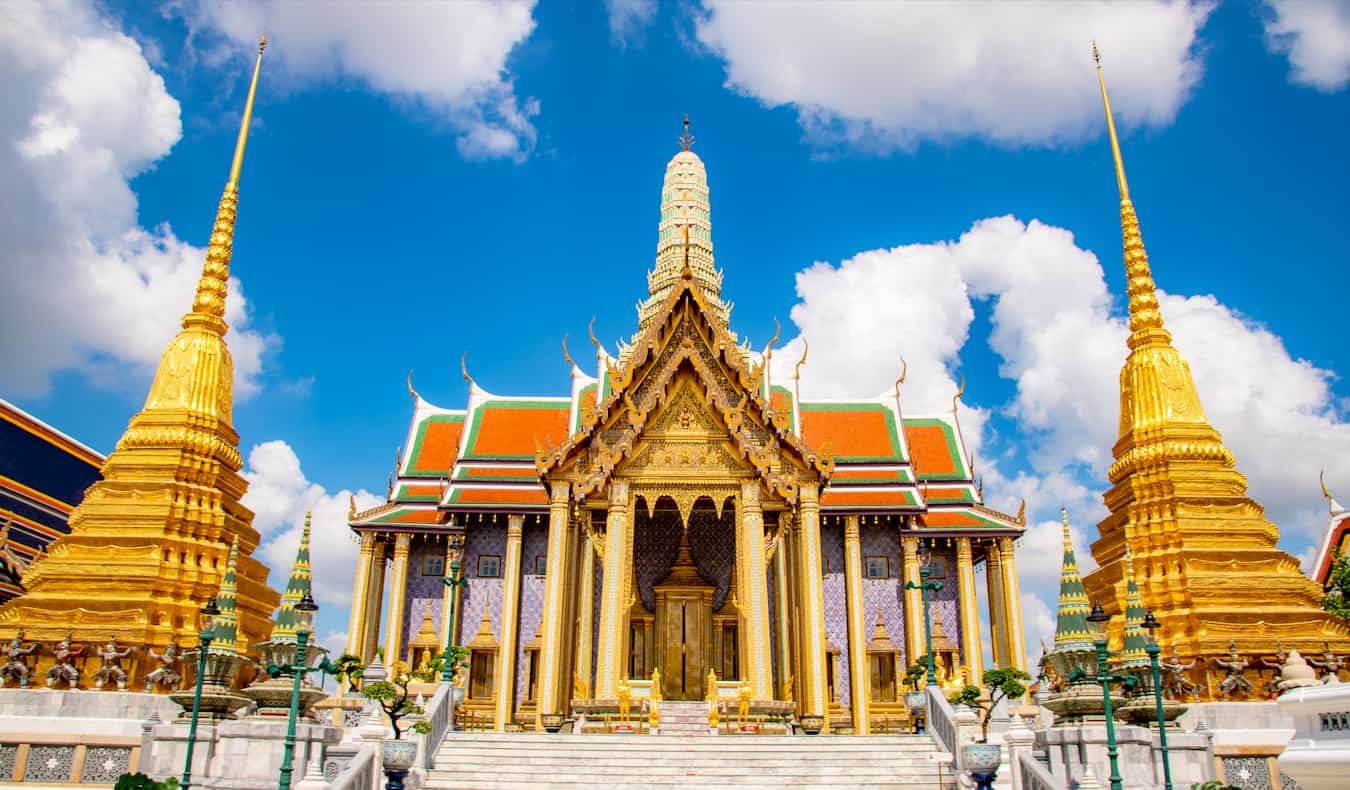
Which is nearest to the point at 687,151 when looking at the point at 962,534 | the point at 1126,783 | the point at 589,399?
the point at 589,399

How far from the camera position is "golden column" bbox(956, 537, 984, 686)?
22594mm

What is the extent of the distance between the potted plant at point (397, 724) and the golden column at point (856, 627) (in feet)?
32.4

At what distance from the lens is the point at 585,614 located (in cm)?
1866

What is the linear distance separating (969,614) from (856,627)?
10.6 ft

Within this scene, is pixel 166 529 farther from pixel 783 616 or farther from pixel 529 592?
pixel 783 616

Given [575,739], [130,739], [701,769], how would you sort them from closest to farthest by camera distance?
[701,769]
[575,739]
[130,739]

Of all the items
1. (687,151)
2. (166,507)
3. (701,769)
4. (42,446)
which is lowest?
(701,769)

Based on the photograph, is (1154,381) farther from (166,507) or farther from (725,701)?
(166,507)

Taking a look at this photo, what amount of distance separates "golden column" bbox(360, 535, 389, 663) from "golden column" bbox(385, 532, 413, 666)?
1.97 ft

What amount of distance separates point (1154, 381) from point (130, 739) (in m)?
23.3

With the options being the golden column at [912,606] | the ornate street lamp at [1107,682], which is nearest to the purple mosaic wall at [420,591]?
the golden column at [912,606]

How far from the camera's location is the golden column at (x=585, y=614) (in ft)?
57.7

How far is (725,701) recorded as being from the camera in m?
16.8

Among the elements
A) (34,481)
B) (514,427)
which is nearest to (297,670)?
(514,427)
